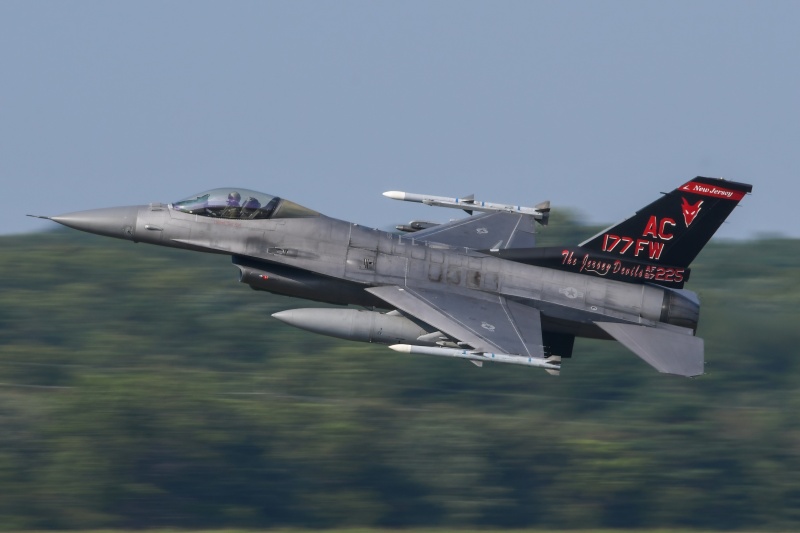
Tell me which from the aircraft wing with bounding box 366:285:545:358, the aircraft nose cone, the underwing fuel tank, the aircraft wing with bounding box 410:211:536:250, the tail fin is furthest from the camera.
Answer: the aircraft wing with bounding box 410:211:536:250

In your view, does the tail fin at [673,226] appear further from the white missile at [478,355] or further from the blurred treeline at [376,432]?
the blurred treeline at [376,432]

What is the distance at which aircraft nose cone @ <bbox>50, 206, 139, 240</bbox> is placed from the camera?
24.1 metres

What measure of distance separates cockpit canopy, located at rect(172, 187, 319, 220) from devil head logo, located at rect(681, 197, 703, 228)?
7.29 m

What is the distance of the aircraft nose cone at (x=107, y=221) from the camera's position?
2411cm

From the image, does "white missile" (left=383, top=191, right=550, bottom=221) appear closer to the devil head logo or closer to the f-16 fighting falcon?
the f-16 fighting falcon

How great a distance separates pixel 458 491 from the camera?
57.8 m

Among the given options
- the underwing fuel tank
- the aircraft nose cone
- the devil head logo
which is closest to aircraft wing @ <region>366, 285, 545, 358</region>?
the underwing fuel tank

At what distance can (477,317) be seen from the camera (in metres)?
23.5

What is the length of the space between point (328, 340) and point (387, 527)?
42.3 ft

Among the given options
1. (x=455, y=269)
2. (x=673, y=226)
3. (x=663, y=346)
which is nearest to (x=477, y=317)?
(x=455, y=269)

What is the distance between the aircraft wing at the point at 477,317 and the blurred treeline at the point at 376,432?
92.4ft

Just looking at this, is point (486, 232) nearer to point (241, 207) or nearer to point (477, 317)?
point (477, 317)

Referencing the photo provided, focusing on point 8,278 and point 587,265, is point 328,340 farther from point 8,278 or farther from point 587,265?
point 587,265

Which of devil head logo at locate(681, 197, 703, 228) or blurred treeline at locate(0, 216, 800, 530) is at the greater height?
devil head logo at locate(681, 197, 703, 228)
